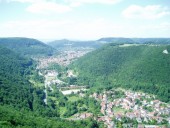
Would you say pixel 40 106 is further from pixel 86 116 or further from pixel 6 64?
pixel 6 64

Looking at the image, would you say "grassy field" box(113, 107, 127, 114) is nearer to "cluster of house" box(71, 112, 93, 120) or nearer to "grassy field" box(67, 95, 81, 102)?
"cluster of house" box(71, 112, 93, 120)

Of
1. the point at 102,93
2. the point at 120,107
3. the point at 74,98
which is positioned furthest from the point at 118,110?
the point at 74,98

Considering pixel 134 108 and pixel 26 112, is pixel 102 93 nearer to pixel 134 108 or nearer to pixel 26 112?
pixel 134 108

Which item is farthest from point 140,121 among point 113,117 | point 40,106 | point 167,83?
point 167,83

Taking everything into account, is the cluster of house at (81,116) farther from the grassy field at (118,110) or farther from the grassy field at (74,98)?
the grassy field at (74,98)

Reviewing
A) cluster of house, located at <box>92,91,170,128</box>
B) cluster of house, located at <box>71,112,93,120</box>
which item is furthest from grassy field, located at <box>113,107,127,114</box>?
cluster of house, located at <box>71,112,93,120</box>

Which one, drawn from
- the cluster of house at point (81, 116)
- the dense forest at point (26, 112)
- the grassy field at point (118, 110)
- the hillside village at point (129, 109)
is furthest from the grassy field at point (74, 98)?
the cluster of house at point (81, 116)
